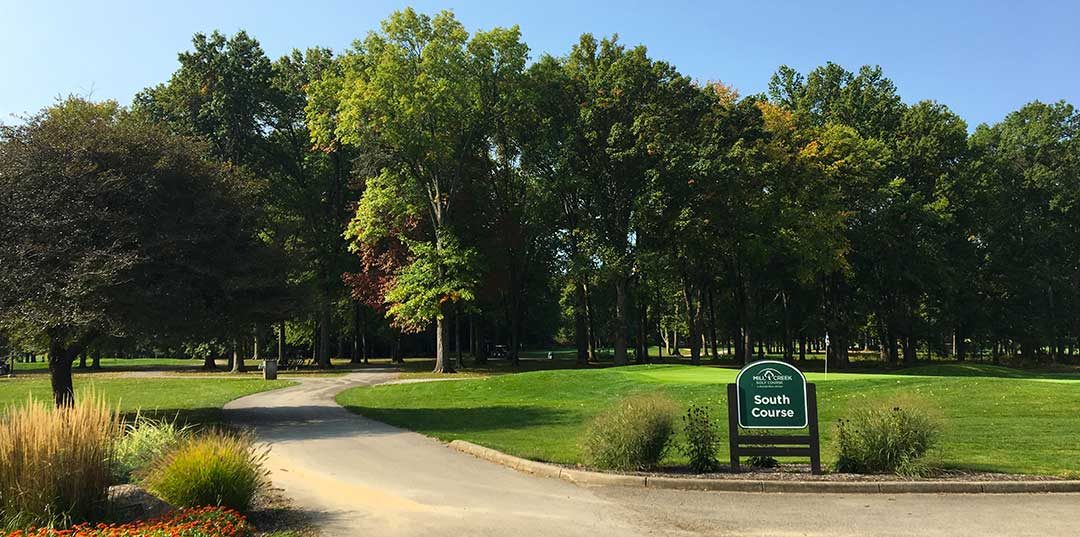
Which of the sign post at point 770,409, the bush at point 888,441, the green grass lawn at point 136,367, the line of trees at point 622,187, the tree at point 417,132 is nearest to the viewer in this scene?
the bush at point 888,441

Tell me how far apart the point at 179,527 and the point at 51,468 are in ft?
5.80

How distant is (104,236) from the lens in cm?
1496

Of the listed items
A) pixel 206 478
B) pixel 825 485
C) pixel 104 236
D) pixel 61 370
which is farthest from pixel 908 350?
pixel 206 478

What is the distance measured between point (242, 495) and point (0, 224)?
1171 cm

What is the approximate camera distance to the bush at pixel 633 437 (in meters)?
9.65

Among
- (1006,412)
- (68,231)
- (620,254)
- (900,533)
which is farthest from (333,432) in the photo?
(620,254)

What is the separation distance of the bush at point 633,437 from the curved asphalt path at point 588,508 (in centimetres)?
81

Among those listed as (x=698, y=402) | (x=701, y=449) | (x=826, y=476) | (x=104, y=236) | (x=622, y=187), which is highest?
(x=622, y=187)

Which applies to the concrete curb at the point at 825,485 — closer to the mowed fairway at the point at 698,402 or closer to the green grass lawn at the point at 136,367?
the mowed fairway at the point at 698,402

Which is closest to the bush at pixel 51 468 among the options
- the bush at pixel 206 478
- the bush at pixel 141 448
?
the bush at pixel 206 478

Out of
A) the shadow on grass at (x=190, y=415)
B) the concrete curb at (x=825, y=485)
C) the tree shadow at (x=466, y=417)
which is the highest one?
the concrete curb at (x=825, y=485)

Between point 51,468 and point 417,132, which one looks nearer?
point 51,468

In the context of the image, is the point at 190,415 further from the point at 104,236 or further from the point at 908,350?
the point at 908,350

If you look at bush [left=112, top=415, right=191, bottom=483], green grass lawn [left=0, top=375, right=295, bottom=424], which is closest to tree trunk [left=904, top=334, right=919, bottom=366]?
green grass lawn [left=0, top=375, right=295, bottom=424]
